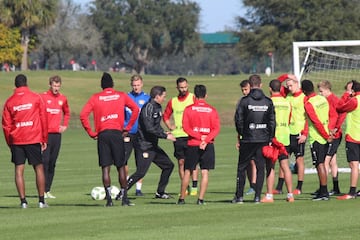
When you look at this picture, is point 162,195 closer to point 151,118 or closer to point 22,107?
point 151,118

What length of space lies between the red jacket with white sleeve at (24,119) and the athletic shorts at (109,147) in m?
0.91

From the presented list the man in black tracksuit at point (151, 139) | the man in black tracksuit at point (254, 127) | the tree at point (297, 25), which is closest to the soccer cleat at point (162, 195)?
the man in black tracksuit at point (151, 139)

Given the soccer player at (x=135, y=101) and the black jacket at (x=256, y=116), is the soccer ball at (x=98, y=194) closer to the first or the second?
the soccer player at (x=135, y=101)

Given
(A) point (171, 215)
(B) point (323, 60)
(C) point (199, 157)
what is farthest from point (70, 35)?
(A) point (171, 215)

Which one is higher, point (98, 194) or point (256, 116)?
point (256, 116)

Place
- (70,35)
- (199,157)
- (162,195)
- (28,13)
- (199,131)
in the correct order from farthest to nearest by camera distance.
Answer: (70,35) → (28,13) → (162,195) → (199,157) → (199,131)

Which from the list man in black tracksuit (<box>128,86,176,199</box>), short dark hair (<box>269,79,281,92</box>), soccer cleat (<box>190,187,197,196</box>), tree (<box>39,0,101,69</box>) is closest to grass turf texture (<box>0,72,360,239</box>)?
soccer cleat (<box>190,187,197,196</box>)

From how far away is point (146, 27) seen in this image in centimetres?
12050

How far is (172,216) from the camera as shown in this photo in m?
15.6

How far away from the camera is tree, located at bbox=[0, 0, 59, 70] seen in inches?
2908

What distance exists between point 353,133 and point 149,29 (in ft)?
336

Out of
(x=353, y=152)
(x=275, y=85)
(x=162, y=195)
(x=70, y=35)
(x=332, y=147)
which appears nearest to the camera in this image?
(x=275, y=85)

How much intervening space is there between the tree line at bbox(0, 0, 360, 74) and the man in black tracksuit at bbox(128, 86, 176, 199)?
55548 millimetres

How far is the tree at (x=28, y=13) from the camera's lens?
242 ft
